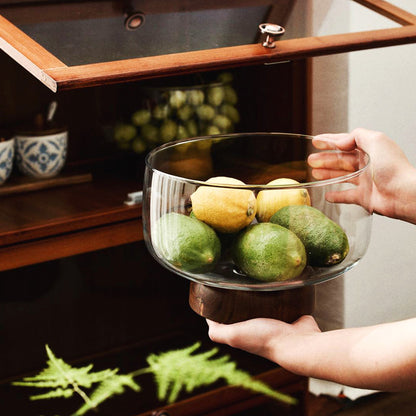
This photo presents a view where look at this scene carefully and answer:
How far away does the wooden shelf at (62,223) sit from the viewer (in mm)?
1178

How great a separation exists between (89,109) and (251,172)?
0.73m

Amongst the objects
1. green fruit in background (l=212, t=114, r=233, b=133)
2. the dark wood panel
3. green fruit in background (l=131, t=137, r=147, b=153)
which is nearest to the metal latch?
Result: the dark wood panel

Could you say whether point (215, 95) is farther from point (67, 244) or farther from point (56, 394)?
point (56, 394)

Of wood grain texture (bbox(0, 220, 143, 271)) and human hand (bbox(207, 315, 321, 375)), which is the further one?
wood grain texture (bbox(0, 220, 143, 271))

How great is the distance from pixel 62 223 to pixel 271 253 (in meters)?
0.63

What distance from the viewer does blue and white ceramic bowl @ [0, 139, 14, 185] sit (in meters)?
1.26

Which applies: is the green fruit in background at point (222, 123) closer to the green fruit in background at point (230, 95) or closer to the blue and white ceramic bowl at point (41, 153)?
the green fruit in background at point (230, 95)

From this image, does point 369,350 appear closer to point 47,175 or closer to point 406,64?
point 47,175

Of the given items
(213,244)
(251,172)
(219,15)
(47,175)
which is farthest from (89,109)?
(213,244)

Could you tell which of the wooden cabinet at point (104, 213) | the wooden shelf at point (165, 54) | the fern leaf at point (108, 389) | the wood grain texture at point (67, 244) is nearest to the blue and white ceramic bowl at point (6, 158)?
the wooden cabinet at point (104, 213)

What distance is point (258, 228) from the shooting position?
687 mm

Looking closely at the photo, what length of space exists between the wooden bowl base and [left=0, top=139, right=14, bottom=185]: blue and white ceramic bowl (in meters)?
0.63

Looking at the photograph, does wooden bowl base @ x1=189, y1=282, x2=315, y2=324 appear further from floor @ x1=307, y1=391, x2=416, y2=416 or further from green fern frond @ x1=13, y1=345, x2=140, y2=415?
green fern frond @ x1=13, y1=345, x2=140, y2=415

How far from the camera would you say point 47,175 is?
1.36 meters
